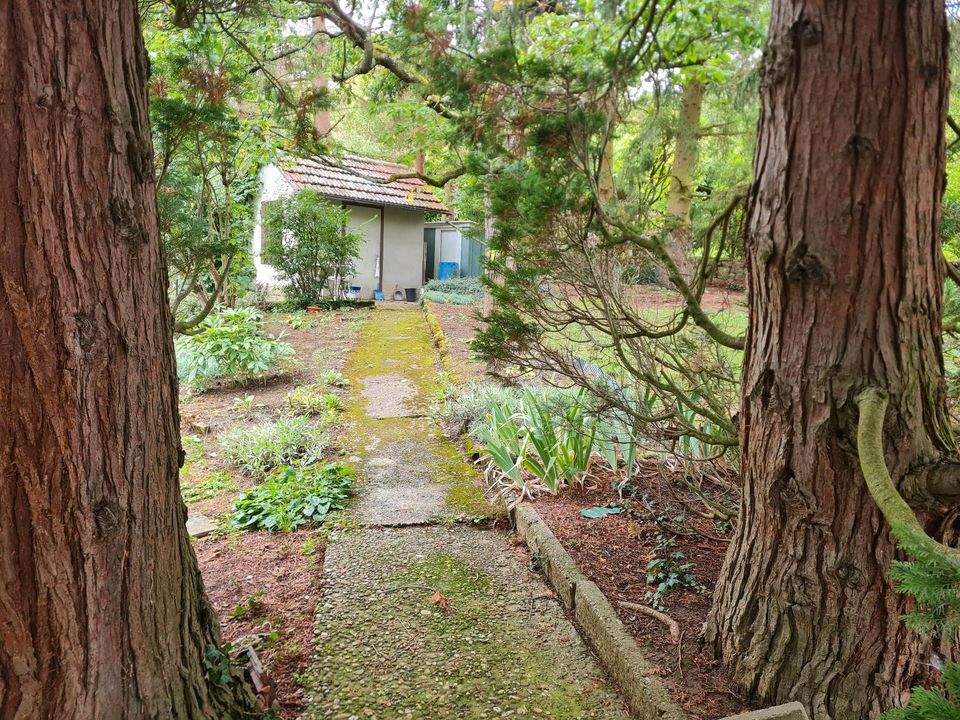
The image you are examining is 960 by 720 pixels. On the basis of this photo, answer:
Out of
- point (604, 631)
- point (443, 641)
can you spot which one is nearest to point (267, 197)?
point (443, 641)

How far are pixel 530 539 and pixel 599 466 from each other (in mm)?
1045

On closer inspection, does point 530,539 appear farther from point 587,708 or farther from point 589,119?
point 589,119

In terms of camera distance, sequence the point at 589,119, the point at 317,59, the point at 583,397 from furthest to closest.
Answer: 1. the point at 317,59
2. the point at 583,397
3. the point at 589,119

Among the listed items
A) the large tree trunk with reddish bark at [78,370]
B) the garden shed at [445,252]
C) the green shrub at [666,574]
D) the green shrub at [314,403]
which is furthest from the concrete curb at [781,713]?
the garden shed at [445,252]

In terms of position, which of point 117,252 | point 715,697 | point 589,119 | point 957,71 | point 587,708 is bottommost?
point 587,708

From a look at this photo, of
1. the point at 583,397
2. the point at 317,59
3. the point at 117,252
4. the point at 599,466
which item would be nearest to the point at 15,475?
the point at 117,252

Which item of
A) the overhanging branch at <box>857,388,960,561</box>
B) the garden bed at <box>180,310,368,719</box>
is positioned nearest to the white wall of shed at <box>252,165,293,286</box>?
the garden bed at <box>180,310,368,719</box>

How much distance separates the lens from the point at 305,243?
1297 cm

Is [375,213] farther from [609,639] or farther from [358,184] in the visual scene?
[609,639]

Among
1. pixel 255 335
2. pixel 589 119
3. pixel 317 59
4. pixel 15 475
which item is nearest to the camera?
pixel 15 475

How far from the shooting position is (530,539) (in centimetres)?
358

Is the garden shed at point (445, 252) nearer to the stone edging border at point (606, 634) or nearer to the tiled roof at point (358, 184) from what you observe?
the tiled roof at point (358, 184)

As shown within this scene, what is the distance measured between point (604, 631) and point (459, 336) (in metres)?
7.44

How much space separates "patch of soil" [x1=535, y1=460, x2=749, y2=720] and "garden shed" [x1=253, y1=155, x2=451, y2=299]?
39.2 ft
